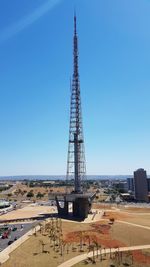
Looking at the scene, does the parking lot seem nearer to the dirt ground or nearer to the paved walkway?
the dirt ground

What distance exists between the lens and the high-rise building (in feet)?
563

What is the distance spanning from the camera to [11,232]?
252ft

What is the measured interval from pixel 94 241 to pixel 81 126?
57.2 m

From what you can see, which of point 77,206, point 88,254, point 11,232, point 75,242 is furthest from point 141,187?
point 88,254

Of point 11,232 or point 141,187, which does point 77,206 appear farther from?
point 141,187

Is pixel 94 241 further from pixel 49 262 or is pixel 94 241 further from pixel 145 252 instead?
pixel 49 262

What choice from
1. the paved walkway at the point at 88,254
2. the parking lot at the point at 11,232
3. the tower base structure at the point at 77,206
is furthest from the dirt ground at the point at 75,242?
the tower base structure at the point at 77,206

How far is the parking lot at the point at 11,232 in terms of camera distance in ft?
214

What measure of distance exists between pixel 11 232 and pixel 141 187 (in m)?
114

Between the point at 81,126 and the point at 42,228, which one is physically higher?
the point at 81,126

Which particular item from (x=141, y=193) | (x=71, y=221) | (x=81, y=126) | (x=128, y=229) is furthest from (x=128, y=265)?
(x=141, y=193)

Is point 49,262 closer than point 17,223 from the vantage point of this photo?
Yes

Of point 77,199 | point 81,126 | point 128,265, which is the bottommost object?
point 128,265

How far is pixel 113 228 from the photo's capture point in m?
82.0
